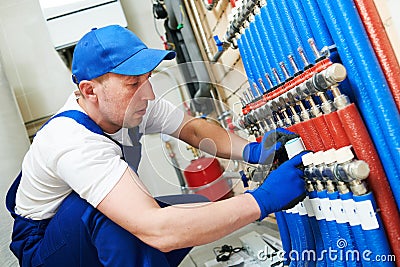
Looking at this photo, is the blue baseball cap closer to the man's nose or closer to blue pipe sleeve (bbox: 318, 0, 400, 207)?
the man's nose

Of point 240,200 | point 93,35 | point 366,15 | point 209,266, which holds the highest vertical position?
point 93,35

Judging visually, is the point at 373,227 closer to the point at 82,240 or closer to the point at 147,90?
the point at 147,90

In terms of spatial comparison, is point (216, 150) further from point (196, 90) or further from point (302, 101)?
point (302, 101)

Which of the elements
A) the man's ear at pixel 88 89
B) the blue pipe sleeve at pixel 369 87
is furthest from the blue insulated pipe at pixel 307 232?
the man's ear at pixel 88 89

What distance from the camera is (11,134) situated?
2.45 metres

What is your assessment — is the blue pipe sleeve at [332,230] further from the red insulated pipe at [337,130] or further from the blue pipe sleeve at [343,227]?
the red insulated pipe at [337,130]

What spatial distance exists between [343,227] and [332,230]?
0.06 metres

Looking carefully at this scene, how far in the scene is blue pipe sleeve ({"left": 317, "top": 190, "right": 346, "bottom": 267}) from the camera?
3.50ft

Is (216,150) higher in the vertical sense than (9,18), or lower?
lower

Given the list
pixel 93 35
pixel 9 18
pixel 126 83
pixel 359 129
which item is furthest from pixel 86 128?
pixel 9 18

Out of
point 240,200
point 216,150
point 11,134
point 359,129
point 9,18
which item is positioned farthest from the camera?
point 9,18

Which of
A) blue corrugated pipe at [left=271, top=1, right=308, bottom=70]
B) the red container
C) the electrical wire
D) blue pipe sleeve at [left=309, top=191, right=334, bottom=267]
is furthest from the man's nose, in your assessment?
the electrical wire

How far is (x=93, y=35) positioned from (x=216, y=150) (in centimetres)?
66

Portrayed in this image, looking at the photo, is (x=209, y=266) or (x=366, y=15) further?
(x=209, y=266)
